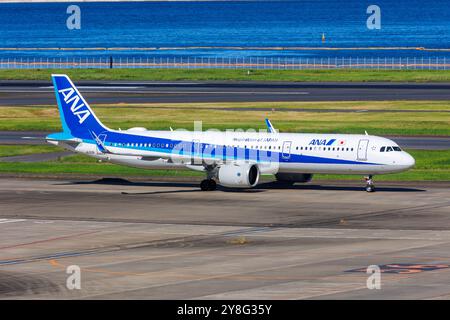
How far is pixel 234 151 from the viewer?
79062mm

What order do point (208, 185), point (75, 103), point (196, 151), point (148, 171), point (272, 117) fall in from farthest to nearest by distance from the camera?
1. point (272, 117)
2. point (148, 171)
3. point (75, 103)
4. point (208, 185)
5. point (196, 151)

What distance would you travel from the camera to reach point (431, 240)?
58.8 meters

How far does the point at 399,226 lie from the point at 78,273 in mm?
21683

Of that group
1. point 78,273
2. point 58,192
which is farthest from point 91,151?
point 78,273

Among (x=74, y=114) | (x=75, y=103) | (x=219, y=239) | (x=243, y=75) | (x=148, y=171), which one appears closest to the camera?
(x=219, y=239)

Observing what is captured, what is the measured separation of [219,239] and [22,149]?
4713 centimetres

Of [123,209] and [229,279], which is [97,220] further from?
[229,279]

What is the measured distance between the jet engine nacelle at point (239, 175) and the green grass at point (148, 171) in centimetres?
1033

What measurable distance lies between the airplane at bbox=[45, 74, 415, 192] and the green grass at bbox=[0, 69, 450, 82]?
89.9m

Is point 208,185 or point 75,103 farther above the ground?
point 75,103

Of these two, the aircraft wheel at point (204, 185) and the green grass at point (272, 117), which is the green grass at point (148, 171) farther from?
the green grass at point (272, 117)

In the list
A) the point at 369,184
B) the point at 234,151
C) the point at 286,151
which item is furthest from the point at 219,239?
the point at 369,184

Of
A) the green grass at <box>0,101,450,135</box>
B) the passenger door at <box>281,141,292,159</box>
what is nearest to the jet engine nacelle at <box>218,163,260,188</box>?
the passenger door at <box>281,141,292,159</box>

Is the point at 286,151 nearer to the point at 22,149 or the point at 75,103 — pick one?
the point at 75,103
